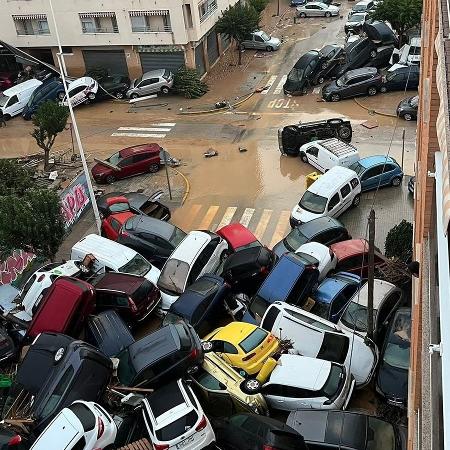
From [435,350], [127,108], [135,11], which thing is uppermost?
[435,350]

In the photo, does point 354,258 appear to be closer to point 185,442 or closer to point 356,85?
point 185,442

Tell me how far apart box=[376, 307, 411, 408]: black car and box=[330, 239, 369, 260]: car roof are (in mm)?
2798

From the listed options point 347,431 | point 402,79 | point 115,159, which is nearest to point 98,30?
point 115,159

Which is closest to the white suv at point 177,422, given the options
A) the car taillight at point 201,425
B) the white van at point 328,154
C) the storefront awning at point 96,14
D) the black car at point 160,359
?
the car taillight at point 201,425

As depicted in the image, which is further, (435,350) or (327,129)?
(327,129)

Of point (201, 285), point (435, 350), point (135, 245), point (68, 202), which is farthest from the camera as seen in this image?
point (68, 202)

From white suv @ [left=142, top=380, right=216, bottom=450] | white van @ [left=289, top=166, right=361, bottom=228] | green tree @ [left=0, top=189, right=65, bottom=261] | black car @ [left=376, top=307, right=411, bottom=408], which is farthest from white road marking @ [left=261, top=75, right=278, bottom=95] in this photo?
white suv @ [left=142, top=380, right=216, bottom=450]

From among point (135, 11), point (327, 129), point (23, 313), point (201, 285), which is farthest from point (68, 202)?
point (135, 11)

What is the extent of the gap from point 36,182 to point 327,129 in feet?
39.8

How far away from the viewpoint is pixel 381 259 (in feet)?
54.5

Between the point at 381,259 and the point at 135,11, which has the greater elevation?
the point at 135,11

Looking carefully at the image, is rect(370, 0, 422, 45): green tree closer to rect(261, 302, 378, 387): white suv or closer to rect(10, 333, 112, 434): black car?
rect(261, 302, 378, 387): white suv

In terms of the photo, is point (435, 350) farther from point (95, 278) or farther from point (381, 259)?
point (95, 278)

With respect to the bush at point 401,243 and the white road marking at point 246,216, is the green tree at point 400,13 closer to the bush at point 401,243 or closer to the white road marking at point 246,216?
the white road marking at point 246,216
